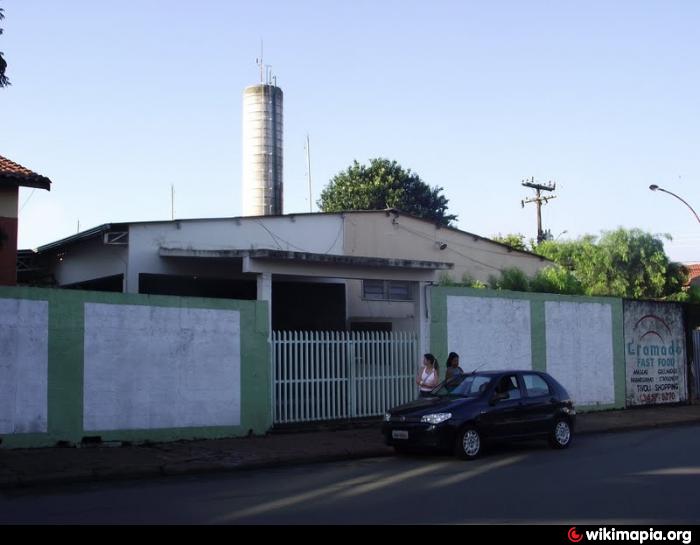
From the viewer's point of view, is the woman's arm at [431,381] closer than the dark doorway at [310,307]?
Yes

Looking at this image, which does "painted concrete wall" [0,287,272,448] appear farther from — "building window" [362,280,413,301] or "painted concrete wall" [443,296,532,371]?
"building window" [362,280,413,301]

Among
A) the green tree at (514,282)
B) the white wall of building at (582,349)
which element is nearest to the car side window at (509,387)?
the white wall of building at (582,349)

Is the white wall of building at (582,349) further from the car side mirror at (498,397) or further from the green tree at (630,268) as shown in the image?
the green tree at (630,268)

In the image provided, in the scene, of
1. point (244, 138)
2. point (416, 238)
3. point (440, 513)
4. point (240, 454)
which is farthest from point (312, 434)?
point (244, 138)

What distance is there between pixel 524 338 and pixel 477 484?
399 inches

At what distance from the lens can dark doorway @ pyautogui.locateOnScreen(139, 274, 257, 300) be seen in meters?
20.6

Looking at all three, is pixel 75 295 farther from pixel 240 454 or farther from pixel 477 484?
pixel 477 484

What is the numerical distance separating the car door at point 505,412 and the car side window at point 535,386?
237mm

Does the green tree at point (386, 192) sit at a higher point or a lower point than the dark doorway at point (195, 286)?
higher

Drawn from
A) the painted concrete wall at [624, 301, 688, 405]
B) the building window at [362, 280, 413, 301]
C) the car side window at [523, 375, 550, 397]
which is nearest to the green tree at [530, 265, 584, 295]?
the painted concrete wall at [624, 301, 688, 405]

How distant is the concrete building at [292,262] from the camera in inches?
712

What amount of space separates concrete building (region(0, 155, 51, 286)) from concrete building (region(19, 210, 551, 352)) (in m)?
3.50

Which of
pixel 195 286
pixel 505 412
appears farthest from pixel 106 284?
pixel 505 412
